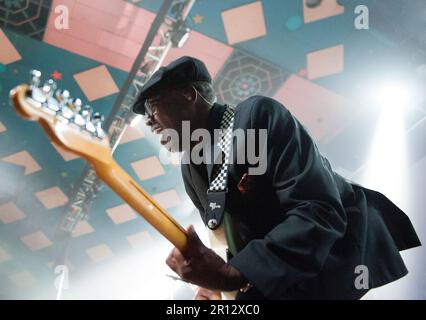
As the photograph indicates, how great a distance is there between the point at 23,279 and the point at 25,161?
3.82m

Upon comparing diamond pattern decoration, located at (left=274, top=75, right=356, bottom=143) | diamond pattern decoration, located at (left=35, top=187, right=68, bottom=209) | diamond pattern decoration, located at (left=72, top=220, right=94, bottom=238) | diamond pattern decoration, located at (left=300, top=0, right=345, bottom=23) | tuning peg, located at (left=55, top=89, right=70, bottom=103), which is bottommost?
diamond pattern decoration, located at (left=72, top=220, right=94, bottom=238)

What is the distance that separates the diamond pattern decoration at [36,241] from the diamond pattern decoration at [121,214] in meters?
1.59

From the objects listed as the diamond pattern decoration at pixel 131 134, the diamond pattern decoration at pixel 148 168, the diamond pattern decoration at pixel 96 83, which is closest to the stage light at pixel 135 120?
the diamond pattern decoration at pixel 131 134

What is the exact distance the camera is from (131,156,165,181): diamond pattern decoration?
250 inches

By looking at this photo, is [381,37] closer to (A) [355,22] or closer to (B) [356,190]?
(A) [355,22]

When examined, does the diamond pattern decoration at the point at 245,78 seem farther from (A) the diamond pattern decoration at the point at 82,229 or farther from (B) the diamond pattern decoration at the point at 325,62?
(A) the diamond pattern decoration at the point at 82,229

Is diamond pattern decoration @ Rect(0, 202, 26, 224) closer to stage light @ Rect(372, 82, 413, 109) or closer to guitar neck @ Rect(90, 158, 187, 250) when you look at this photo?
guitar neck @ Rect(90, 158, 187, 250)

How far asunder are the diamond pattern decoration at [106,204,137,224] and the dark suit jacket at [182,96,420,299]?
5.83 metres

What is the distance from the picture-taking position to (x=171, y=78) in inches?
70.4

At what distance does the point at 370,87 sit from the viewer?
563cm

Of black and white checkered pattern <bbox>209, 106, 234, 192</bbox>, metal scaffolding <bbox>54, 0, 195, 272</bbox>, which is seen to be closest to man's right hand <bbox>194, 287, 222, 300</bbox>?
black and white checkered pattern <bbox>209, 106, 234, 192</bbox>

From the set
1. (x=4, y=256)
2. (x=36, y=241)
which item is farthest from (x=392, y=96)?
(x=4, y=256)

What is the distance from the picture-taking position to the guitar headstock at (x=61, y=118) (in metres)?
1.31

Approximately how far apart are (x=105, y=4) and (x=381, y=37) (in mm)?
3565
